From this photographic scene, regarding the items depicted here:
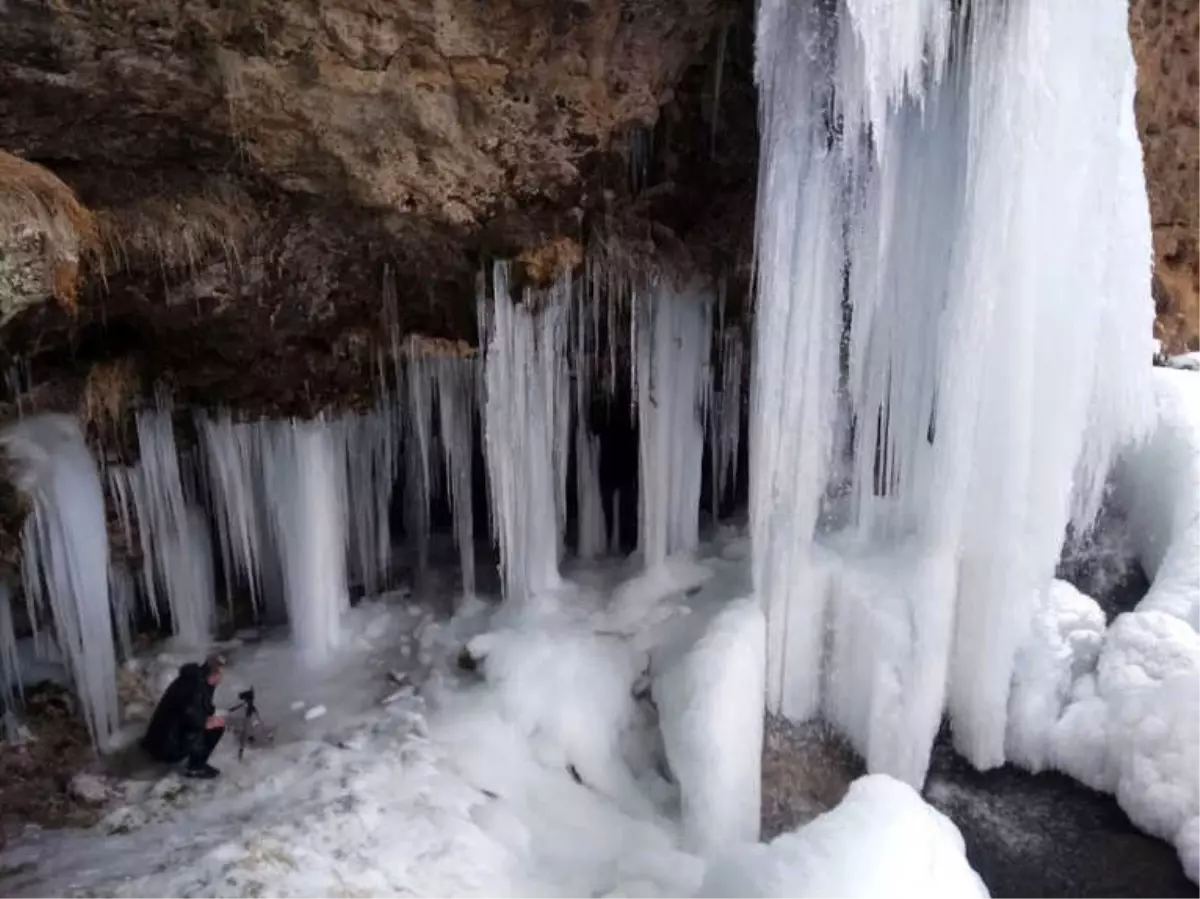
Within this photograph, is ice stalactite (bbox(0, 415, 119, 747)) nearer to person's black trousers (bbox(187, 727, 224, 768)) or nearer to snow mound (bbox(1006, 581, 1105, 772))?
person's black trousers (bbox(187, 727, 224, 768))

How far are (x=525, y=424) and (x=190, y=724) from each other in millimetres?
2510

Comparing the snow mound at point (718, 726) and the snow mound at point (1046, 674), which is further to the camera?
the snow mound at point (1046, 674)

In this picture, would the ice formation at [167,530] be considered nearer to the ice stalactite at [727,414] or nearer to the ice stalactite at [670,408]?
the ice stalactite at [670,408]

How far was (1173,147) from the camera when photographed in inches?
322

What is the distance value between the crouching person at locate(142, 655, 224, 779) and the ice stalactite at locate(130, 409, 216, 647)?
1.29 meters

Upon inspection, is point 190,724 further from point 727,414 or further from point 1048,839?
point 1048,839

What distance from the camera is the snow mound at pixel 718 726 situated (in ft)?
18.6

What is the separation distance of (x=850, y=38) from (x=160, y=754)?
489cm

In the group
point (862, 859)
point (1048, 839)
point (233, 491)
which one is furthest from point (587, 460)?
point (862, 859)

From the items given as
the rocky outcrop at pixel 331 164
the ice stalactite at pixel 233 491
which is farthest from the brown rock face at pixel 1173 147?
the ice stalactite at pixel 233 491

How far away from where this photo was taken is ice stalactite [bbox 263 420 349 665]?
664 cm

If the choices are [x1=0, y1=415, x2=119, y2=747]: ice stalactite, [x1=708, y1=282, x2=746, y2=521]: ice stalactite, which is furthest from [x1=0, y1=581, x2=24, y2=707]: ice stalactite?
[x1=708, y1=282, x2=746, y2=521]: ice stalactite

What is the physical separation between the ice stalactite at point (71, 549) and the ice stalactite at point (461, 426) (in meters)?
2.21

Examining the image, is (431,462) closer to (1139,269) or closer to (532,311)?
(532,311)
